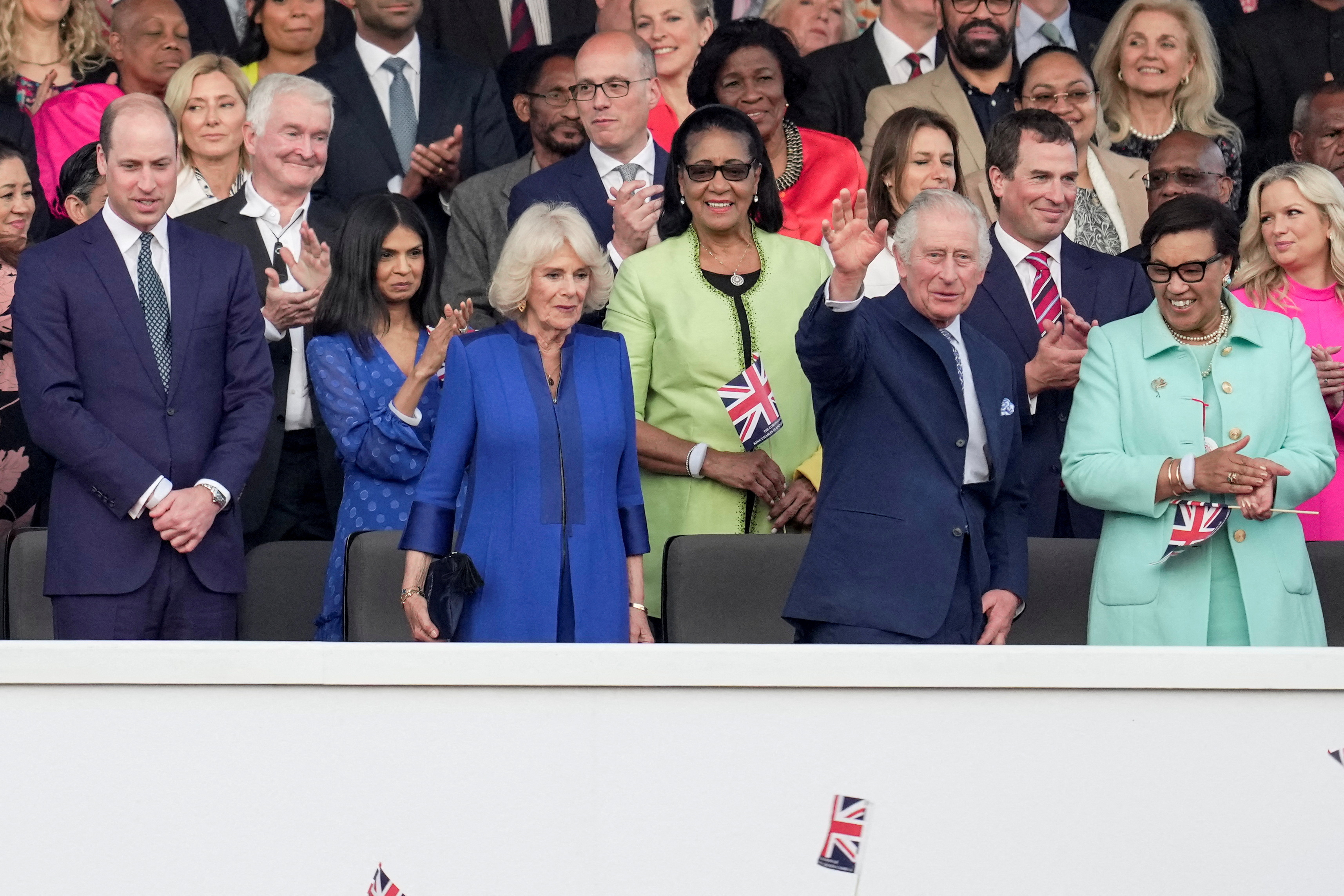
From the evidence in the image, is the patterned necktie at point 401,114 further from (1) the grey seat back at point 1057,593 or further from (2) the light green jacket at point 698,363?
(1) the grey seat back at point 1057,593

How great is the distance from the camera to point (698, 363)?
405 centimetres

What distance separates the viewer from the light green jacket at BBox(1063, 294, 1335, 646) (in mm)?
3305

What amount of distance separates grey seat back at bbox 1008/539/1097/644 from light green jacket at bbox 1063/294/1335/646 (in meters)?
0.62

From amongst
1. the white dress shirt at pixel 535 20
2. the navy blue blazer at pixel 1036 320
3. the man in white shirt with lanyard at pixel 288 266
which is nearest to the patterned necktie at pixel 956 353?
the navy blue blazer at pixel 1036 320

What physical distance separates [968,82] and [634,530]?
2.32m

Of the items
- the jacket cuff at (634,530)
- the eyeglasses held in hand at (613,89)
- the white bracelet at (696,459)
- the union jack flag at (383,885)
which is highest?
the eyeglasses held in hand at (613,89)

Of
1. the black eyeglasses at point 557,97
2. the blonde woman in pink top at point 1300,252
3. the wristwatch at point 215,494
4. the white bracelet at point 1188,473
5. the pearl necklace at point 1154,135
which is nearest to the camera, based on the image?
the white bracelet at point 1188,473

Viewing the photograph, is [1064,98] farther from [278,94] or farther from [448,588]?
[448,588]

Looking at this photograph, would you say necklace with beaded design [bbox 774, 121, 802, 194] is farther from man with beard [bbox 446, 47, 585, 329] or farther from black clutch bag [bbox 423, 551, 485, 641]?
black clutch bag [bbox 423, 551, 485, 641]

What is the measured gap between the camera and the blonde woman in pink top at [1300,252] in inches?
173

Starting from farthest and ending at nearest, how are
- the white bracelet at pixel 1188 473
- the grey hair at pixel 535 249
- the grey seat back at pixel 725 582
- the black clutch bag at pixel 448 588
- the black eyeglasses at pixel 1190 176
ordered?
the black eyeglasses at pixel 1190 176
the grey seat back at pixel 725 582
the grey hair at pixel 535 249
the black clutch bag at pixel 448 588
the white bracelet at pixel 1188 473

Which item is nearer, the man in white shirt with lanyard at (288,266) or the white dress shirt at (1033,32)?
the man in white shirt with lanyard at (288,266)

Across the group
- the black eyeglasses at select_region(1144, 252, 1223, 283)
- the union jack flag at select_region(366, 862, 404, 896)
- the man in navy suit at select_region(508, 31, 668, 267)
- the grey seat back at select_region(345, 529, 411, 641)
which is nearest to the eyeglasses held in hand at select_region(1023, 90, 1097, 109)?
the man in navy suit at select_region(508, 31, 668, 267)

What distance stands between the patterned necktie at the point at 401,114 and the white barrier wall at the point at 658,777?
3072mm
